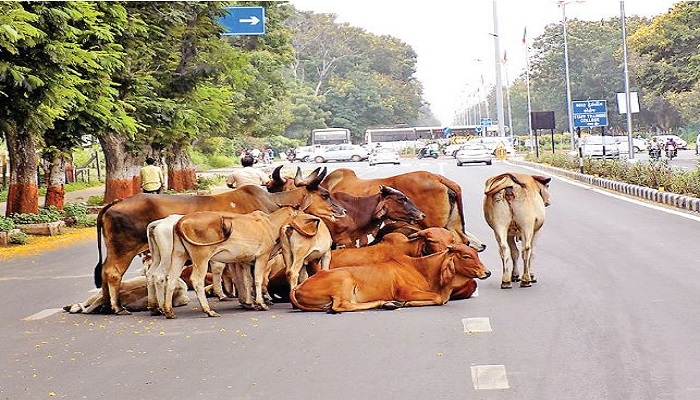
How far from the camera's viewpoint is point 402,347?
921 cm

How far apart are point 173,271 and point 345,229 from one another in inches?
91.0

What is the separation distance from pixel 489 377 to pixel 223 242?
13.0 ft

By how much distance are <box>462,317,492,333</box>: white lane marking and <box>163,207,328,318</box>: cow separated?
202 centimetres

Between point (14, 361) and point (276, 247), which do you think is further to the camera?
point (276, 247)

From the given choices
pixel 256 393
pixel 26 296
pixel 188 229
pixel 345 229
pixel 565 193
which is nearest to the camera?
pixel 256 393

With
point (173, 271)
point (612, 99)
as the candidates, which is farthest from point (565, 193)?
point (612, 99)

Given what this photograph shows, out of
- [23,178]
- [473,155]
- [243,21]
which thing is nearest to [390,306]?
[23,178]

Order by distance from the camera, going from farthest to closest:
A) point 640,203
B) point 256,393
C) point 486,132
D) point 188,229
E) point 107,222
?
point 486,132 < point 640,203 < point 107,222 < point 188,229 < point 256,393

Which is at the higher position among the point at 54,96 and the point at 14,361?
the point at 54,96

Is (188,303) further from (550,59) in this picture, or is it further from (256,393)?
(550,59)

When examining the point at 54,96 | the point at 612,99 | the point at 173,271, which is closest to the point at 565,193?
the point at 54,96

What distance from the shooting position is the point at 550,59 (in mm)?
93562

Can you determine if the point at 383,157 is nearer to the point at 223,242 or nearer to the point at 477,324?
the point at 223,242

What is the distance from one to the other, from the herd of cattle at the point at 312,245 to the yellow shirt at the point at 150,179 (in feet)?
38.2
